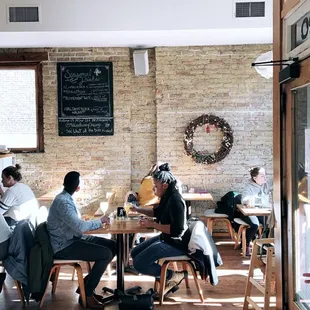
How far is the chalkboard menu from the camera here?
7641 millimetres

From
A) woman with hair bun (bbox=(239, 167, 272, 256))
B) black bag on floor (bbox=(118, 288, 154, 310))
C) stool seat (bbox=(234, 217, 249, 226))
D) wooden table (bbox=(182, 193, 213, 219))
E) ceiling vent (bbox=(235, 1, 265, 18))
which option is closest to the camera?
black bag on floor (bbox=(118, 288, 154, 310))

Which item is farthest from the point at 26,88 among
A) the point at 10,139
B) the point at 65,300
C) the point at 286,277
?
the point at 286,277

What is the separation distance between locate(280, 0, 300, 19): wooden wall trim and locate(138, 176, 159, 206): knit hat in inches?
132

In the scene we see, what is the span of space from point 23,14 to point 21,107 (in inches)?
77.8

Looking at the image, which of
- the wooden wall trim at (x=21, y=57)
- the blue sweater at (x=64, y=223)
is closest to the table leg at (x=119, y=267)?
the blue sweater at (x=64, y=223)


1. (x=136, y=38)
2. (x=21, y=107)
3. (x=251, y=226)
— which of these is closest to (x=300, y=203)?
(x=251, y=226)

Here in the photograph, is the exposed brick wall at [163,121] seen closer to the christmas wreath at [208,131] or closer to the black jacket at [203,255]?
the christmas wreath at [208,131]

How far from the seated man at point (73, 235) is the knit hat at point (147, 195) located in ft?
5.77

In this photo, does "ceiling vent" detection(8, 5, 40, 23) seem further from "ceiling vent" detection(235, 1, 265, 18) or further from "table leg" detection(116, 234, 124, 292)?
"table leg" detection(116, 234, 124, 292)

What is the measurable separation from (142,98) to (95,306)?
3.93m

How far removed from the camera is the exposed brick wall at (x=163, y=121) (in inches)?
297

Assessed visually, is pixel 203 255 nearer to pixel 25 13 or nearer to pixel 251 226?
pixel 251 226

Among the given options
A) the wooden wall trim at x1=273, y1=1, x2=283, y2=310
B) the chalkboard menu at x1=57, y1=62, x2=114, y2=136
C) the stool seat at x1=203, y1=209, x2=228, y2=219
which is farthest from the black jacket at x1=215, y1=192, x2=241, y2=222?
the wooden wall trim at x1=273, y1=1, x2=283, y2=310

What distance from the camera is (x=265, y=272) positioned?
4066mm
